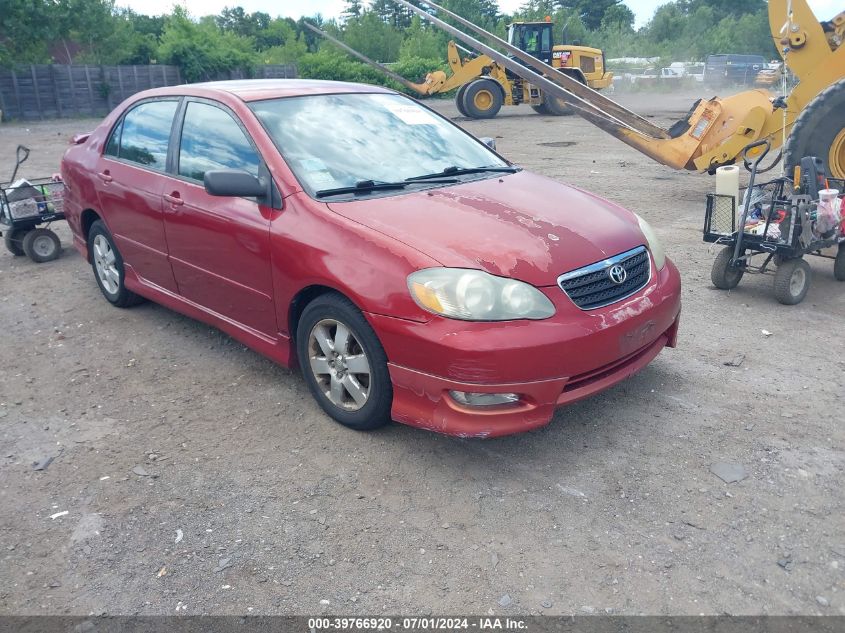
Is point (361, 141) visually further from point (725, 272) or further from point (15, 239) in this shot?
point (15, 239)

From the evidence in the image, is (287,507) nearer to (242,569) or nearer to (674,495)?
(242,569)

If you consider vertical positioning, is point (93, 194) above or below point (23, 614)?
above

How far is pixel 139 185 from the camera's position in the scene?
485 cm

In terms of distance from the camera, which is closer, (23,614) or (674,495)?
(23,614)

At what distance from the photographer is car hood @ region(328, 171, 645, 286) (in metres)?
3.31

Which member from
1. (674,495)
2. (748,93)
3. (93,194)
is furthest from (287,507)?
(748,93)

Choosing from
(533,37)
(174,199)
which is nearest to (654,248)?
(174,199)

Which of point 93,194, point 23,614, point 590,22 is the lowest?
point 23,614

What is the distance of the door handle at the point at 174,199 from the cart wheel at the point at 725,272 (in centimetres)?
407

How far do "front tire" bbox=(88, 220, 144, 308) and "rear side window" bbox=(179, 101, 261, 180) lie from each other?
4.23ft

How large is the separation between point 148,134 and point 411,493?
328 cm

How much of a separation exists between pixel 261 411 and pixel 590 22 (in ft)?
261

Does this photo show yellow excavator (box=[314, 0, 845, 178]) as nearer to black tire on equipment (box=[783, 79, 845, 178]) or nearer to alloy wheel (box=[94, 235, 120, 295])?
black tire on equipment (box=[783, 79, 845, 178])

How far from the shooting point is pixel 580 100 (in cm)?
949
